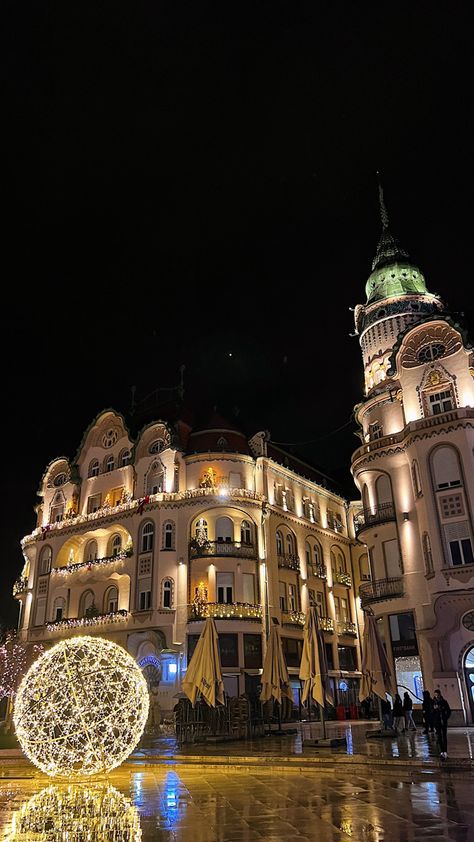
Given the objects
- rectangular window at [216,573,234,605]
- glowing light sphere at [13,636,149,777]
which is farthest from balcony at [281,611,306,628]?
glowing light sphere at [13,636,149,777]

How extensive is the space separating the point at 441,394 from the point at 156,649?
24187mm

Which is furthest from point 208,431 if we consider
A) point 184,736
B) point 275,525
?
point 184,736

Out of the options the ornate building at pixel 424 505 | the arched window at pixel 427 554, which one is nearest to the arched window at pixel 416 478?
the ornate building at pixel 424 505

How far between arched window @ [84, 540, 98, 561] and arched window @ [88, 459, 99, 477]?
5.68 meters

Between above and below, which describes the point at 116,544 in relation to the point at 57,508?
below

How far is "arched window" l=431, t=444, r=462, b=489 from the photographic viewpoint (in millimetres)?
32844

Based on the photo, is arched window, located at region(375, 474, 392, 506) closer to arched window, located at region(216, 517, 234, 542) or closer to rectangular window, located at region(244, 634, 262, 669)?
arched window, located at region(216, 517, 234, 542)

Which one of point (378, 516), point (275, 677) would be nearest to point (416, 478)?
point (378, 516)

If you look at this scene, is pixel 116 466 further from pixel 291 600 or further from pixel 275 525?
pixel 291 600

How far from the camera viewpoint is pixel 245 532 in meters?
44.8

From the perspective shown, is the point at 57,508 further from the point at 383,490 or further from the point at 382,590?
the point at 382,590

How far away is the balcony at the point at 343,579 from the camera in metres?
52.6

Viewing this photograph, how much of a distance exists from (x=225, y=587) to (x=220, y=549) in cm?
259

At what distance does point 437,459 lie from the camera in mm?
33656
